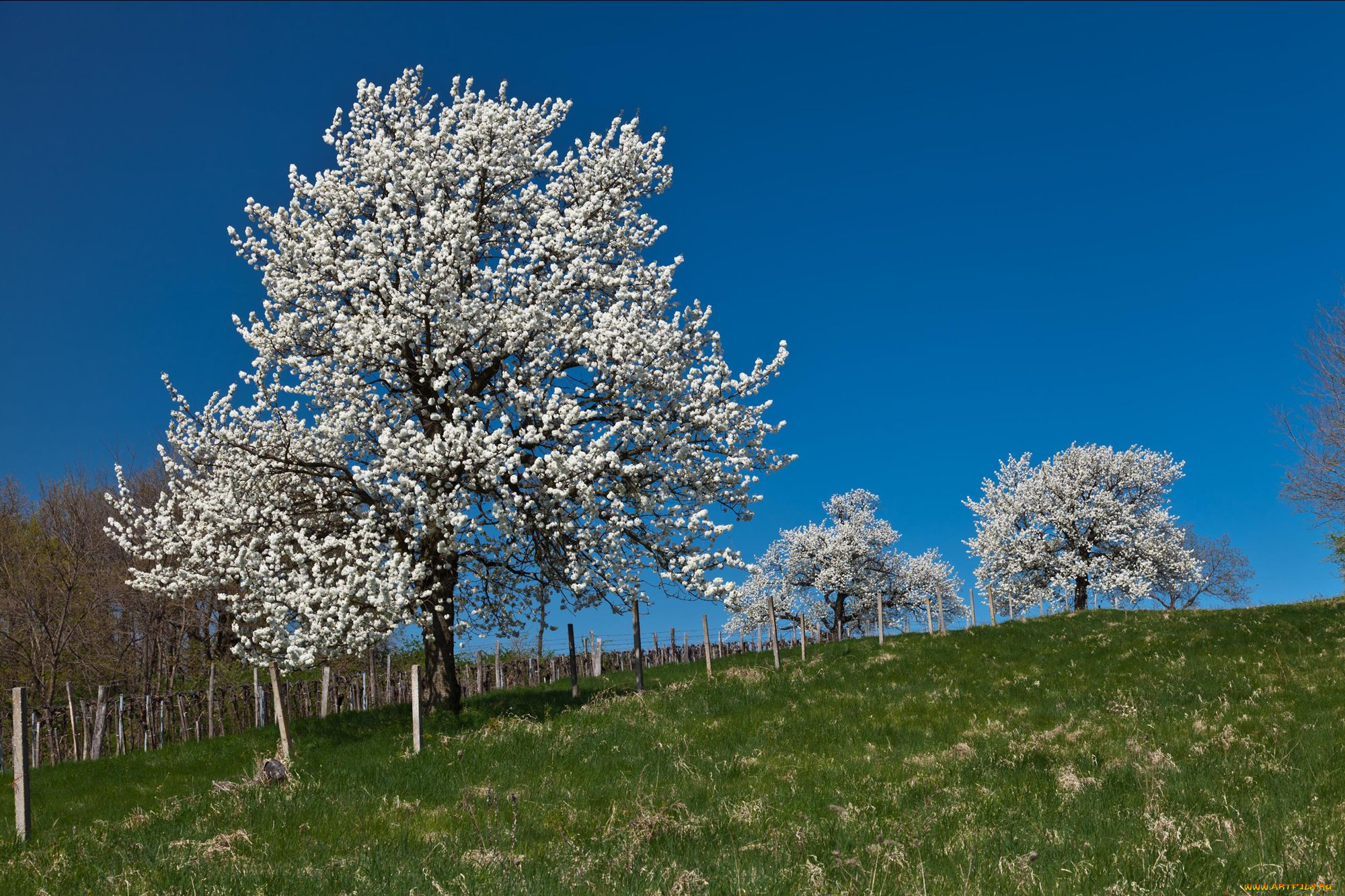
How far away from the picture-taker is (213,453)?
73.3ft

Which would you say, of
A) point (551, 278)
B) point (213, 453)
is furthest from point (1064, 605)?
point (213, 453)

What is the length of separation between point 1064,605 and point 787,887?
177 feet

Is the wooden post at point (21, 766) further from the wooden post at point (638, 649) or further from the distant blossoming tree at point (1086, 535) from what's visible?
the distant blossoming tree at point (1086, 535)

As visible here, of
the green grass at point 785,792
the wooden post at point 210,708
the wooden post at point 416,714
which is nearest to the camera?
the green grass at point 785,792

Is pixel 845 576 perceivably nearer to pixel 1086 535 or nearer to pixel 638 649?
pixel 1086 535

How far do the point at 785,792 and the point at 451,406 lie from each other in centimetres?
1273

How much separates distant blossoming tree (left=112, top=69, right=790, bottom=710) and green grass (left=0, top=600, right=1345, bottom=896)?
3.58 metres

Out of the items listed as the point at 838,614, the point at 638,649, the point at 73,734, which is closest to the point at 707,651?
the point at 638,649

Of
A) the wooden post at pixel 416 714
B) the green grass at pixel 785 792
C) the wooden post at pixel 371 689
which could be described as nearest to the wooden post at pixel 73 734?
the green grass at pixel 785 792

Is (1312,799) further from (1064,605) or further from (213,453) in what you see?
(1064,605)

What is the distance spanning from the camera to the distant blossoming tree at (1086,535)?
53.5 metres

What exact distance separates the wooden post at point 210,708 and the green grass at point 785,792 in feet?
25.6

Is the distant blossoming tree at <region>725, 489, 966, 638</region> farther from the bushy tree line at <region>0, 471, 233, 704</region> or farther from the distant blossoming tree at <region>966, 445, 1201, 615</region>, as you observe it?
the bushy tree line at <region>0, 471, 233, 704</region>

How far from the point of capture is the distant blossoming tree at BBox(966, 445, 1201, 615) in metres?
53.5
